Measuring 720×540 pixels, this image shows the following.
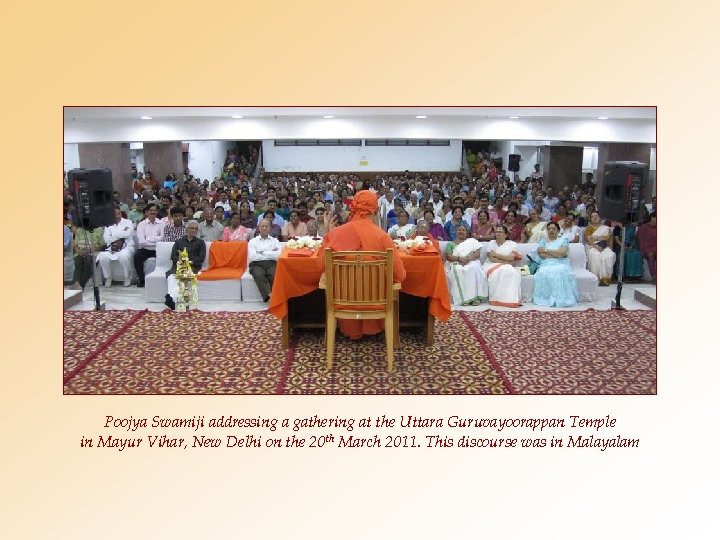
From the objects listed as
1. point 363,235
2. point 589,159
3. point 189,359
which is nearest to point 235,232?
point 189,359

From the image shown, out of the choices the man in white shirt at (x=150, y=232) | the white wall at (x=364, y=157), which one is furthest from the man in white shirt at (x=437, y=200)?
the man in white shirt at (x=150, y=232)

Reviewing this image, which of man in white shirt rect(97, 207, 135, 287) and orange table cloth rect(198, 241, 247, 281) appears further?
man in white shirt rect(97, 207, 135, 287)

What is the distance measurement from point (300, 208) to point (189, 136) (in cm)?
181

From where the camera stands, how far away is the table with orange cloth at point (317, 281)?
16.4ft

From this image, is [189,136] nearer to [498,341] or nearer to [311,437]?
[498,341]

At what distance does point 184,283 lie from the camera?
6.57 m

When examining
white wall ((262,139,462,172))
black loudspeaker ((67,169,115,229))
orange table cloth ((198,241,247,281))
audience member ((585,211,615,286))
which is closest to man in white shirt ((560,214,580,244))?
audience member ((585,211,615,286))

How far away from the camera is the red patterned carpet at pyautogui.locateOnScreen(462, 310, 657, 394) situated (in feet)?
14.4

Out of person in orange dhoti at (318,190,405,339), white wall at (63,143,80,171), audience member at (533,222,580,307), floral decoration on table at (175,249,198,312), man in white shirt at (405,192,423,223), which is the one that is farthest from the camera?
man in white shirt at (405,192,423,223)

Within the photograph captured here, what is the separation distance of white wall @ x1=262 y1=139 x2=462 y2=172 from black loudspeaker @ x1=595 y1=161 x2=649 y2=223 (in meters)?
3.46

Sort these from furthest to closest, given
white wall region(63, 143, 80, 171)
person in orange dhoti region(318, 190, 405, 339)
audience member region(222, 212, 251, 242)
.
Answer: audience member region(222, 212, 251, 242)
white wall region(63, 143, 80, 171)
person in orange dhoti region(318, 190, 405, 339)

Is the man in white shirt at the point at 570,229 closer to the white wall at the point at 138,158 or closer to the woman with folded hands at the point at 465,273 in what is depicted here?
the woman with folded hands at the point at 465,273

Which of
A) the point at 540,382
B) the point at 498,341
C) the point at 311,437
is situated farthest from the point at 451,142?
the point at 311,437

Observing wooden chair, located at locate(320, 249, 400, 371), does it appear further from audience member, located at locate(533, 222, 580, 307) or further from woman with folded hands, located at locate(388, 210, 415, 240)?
woman with folded hands, located at locate(388, 210, 415, 240)
